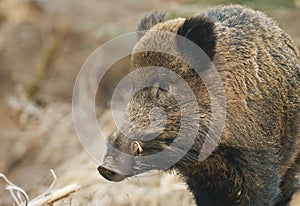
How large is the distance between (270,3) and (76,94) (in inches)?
149

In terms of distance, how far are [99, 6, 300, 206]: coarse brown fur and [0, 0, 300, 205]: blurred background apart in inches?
52.0

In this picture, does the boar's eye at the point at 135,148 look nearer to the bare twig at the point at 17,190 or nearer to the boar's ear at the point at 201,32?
the boar's ear at the point at 201,32

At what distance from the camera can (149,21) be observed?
5488mm

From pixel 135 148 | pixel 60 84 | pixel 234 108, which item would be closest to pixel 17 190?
pixel 135 148

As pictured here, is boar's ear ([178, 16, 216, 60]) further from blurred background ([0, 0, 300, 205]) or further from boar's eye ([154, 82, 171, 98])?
blurred background ([0, 0, 300, 205])

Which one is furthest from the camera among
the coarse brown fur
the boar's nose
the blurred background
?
the blurred background

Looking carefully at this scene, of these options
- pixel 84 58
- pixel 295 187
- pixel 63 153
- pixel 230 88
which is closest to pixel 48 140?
pixel 63 153

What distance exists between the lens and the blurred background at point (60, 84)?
285 inches

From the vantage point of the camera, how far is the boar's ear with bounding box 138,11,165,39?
215 inches

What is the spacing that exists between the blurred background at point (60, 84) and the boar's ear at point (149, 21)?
1817mm

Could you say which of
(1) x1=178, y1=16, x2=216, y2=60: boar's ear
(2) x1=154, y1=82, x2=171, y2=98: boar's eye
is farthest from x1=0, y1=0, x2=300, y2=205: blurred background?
(1) x1=178, y1=16, x2=216, y2=60: boar's ear

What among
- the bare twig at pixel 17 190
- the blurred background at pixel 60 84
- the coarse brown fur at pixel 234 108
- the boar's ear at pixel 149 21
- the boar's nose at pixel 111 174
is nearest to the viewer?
the boar's nose at pixel 111 174

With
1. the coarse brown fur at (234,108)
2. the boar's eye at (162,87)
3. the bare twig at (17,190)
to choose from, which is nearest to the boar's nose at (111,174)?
the coarse brown fur at (234,108)

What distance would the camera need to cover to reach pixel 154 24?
5457 millimetres
